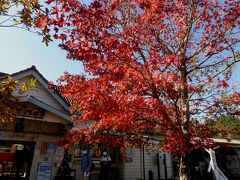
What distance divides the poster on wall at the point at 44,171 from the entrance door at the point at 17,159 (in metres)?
0.60

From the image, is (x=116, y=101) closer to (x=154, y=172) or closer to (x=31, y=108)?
(x=31, y=108)

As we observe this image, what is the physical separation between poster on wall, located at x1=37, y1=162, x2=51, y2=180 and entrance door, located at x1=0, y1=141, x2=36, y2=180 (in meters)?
0.60

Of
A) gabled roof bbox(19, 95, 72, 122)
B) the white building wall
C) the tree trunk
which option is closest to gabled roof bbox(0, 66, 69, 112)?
gabled roof bbox(19, 95, 72, 122)

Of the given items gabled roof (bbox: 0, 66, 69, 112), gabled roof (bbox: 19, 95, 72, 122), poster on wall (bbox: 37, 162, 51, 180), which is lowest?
poster on wall (bbox: 37, 162, 51, 180)

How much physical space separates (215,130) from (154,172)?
1206 cm

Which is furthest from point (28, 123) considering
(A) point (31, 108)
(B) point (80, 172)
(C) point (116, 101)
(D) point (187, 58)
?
(D) point (187, 58)

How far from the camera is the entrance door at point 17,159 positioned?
12.9m

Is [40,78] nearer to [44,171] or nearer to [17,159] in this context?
[44,171]

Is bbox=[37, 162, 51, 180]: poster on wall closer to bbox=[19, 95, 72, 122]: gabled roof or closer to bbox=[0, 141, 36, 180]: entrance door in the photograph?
bbox=[0, 141, 36, 180]: entrance door

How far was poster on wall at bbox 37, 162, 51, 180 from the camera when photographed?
12.5m

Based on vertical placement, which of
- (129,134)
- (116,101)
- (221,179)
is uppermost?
(116,101)

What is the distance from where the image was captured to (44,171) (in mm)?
12680

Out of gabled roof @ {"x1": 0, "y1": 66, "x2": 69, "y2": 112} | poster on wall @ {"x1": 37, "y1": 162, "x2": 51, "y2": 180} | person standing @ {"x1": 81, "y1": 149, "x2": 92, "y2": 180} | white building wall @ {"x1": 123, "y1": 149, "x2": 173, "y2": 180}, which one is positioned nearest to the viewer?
poster on wall @ {"x1": 37, "y1": 162, "x2": 51, "y2": 180}

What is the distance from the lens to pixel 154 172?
19.6 metres
